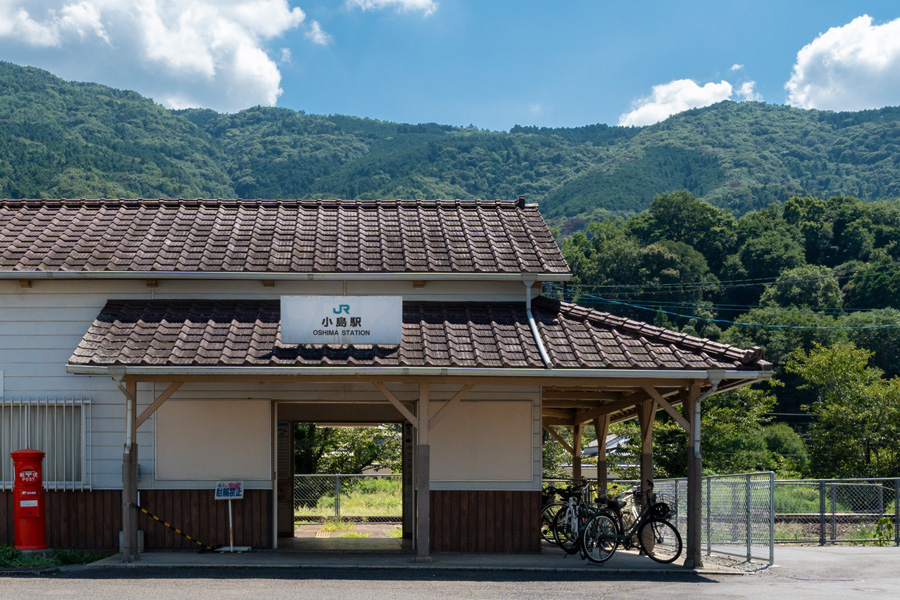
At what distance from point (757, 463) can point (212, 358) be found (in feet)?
79.7

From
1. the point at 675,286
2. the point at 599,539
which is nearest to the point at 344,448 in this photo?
the point at 599,539

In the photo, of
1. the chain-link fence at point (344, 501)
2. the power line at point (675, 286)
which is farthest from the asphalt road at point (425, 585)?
the power line at point (675, 286)

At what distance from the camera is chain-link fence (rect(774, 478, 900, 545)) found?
19312 mm

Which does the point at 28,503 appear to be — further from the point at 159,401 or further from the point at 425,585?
the point at 425,585

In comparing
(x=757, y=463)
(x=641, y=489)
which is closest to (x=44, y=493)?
(x=641, y=489)

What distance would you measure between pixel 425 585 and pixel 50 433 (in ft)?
21.8

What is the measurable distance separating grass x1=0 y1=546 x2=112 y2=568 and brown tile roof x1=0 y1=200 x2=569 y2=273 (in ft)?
13.1

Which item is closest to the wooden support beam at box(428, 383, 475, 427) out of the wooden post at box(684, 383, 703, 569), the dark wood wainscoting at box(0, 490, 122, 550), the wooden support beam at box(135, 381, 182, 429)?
the wooden post at box(684, 383, 703, 569)

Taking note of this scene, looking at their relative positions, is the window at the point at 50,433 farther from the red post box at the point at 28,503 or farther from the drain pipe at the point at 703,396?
the drain pipe at the point at 703,396

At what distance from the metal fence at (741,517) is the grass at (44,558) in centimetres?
818

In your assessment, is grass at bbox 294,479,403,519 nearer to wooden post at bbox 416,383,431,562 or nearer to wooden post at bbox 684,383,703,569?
wooden post at bbox 416,383,431,562

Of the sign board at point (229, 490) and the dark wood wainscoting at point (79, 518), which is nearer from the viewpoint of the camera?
the sign board at point (229, 490)

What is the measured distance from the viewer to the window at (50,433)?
14.5 metres

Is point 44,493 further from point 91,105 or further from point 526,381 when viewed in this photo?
point 91,105
